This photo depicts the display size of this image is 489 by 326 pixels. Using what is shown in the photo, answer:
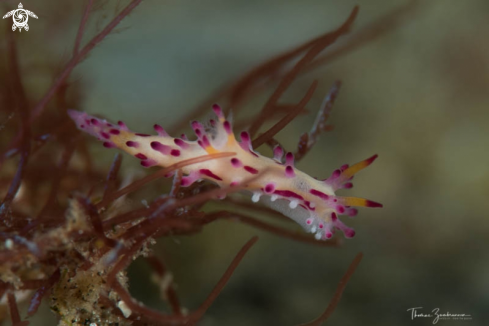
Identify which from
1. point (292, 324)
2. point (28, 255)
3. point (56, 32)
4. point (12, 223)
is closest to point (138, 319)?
point (28, 255)

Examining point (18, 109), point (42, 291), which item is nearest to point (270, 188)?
point (42, 291)

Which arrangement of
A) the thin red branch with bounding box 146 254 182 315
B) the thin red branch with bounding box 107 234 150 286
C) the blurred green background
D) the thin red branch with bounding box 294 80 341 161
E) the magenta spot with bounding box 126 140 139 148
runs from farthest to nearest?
the blurred green background
the thin red branch with bounding box 146 254 182 315
the thin red branch with bounding box 294 80 341 161
the magenta spot with bounding box 126 140 139 148
the thin red branch with bounding box 107 234 150 286

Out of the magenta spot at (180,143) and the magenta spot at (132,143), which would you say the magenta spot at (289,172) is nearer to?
the magenta spot at (180,143)

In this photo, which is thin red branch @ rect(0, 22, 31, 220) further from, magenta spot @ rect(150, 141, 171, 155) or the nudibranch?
magenta spot @ rect(150, 141, 171, 155)

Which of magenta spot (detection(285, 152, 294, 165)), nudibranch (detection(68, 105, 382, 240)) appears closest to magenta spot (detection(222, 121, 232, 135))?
nudibranch (detection(68, 105, 382, 240))

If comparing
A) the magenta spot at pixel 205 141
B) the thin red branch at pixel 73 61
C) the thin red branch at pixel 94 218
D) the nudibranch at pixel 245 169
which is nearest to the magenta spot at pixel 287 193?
the nudibranch at pixel 245 169

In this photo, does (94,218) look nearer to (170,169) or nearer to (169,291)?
(170,169)
